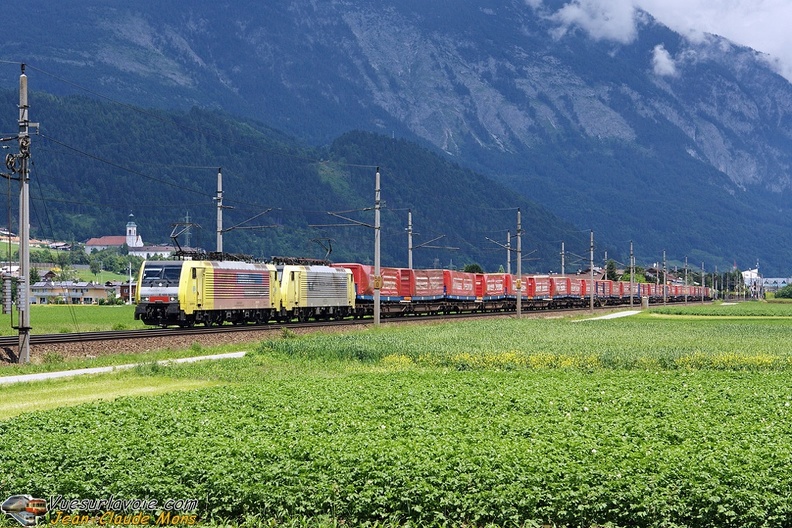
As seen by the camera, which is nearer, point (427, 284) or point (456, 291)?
point (427, 284)

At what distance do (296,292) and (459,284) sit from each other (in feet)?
108

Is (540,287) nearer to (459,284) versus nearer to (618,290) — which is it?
(459,284)

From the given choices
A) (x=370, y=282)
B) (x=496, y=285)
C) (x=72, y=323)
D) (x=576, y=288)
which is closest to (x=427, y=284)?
(x=370, y=282)

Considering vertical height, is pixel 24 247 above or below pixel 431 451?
above

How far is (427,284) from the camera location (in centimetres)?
9144

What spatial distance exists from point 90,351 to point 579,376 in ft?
69.2

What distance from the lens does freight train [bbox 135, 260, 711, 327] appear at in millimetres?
54844

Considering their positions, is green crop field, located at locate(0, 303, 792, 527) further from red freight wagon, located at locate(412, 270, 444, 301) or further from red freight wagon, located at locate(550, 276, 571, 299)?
red freight wagon, located at locate(550, 276, 571, 299)

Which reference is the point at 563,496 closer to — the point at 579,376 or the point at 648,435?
the point at 648,435

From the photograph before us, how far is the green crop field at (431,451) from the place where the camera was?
1395 centimetres

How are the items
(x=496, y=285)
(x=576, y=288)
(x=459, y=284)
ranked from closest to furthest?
(x=459, y=284) → (x=496, y=285) → (x=576, y=288)

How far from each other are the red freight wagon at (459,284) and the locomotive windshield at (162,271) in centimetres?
4387

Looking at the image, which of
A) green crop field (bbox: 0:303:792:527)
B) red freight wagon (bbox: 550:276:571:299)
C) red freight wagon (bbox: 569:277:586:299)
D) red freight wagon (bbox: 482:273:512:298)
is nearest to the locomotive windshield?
green crop field (bbox: 0:303:792:527)

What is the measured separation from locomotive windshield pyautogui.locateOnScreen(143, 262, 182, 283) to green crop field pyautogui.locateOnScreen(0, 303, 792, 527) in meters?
25.4
